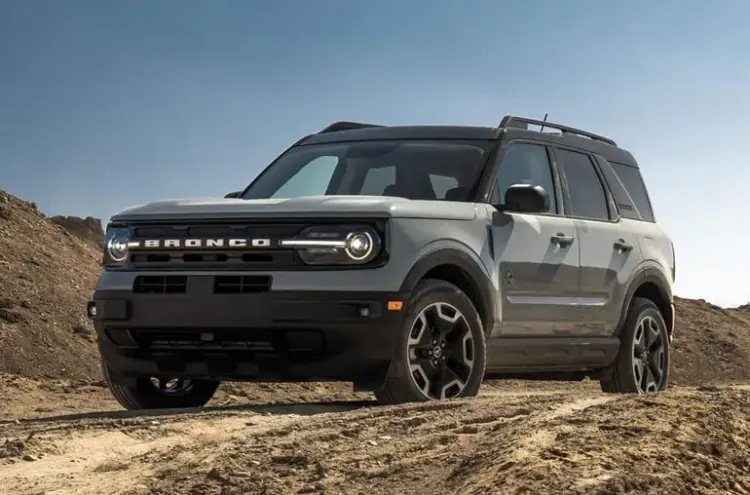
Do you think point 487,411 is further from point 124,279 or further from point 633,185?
point 633,185

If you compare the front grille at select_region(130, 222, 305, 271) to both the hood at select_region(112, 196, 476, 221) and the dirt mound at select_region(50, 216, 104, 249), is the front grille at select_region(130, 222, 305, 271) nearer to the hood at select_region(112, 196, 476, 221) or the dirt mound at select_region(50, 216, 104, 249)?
the hood at select_region(112, 196, 476, 221)

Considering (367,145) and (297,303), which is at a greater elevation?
(367,145)

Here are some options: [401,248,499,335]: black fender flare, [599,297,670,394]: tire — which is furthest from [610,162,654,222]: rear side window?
[401,248,499,335]: black fender flare

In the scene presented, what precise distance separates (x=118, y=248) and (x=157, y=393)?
48.0 inches

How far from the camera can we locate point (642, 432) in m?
6.00

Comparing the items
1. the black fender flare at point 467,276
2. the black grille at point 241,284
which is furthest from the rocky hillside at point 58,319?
the black fender flare at point 467,276

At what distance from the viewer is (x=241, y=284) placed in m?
8.27

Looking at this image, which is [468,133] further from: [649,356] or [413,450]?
[413,450]

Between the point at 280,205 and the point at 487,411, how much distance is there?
6.68ft

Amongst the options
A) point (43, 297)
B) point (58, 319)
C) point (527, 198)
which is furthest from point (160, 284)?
point (43, 297)

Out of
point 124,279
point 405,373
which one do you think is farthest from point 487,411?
point 124,279

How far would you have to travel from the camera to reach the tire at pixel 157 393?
9.26 m

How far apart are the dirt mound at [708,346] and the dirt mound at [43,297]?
9653 millimetres

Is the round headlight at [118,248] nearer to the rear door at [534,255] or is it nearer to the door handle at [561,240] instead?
the rear door at [534,255]
